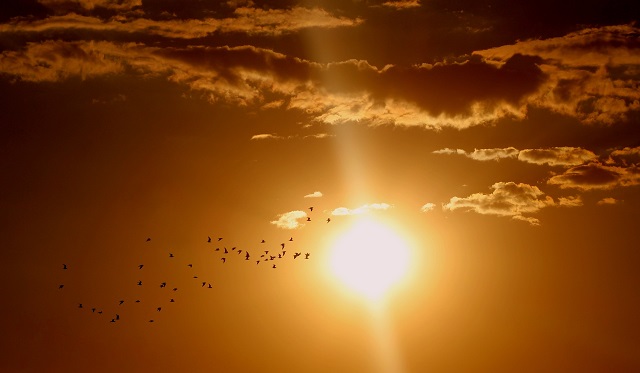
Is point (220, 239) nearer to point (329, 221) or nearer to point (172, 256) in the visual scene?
point (172, 256)

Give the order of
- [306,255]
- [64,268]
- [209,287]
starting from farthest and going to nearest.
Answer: [209,287] < [64,268] < [306,255]

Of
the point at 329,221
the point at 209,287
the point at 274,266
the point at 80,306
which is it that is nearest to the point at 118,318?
the point at 80,306

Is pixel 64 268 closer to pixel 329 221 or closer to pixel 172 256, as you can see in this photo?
pixel 172 256

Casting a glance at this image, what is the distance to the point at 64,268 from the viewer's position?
431 ft

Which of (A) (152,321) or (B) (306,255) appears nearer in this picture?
(B) (306,255)

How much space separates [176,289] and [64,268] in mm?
19443

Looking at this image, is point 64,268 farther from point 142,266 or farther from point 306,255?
point 306,255

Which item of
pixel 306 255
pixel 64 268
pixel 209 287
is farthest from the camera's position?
pixel 209 287

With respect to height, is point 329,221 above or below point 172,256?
above

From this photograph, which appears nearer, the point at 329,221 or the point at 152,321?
the point at 329,221

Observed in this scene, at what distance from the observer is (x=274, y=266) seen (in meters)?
144

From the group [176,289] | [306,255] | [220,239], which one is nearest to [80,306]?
[176,289]

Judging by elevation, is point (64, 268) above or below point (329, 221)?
below

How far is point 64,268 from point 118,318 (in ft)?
50.9
